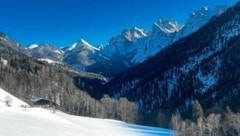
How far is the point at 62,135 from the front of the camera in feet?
242

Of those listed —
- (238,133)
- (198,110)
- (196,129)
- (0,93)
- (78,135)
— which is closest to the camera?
(78,135)

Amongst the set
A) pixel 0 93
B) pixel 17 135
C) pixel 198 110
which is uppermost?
pixel 0 93

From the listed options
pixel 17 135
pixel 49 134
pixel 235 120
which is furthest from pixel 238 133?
pixel 17 135

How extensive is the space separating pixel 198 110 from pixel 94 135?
82.8 m

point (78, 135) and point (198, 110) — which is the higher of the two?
point (198, 110)

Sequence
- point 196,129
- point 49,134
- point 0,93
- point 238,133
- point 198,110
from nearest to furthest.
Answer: point 49,134 → point 238,133 → point 196,129 → point 198,110 → point 0,93

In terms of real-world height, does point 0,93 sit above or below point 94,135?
above

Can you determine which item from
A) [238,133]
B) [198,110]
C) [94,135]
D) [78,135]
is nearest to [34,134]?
[78,135]

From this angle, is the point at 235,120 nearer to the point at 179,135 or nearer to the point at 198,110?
the point at 179,135

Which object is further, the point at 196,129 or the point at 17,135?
the point at 196,129

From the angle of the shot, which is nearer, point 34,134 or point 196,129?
point 34,134

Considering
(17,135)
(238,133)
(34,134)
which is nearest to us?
(17,135)

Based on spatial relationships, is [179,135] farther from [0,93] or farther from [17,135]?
[0,93]

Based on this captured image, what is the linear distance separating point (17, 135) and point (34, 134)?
6942 mm
